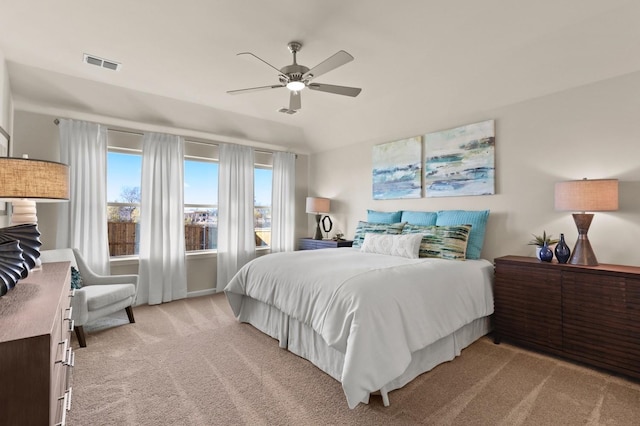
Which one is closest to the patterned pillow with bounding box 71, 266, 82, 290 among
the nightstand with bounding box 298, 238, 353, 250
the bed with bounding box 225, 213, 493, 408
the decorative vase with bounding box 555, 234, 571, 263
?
the bed with bounding box 225, 213, 493, 408

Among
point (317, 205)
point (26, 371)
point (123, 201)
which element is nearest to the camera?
point (26, 371)

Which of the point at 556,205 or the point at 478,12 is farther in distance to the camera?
the point at 556,205

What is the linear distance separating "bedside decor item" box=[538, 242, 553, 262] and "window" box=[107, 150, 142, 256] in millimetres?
4818

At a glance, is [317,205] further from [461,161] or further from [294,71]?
[294,71]

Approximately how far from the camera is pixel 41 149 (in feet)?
12.1

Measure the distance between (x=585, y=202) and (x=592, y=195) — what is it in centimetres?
7

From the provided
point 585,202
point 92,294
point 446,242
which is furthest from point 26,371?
point 585,202

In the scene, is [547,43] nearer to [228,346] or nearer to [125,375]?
[228,346]

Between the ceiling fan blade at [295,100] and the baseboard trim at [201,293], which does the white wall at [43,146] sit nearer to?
the baseboard trim at [201,293]

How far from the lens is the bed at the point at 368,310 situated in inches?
77.9

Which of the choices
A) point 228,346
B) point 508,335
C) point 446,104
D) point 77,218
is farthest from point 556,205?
point 77,218

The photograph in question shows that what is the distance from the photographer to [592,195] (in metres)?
2.54

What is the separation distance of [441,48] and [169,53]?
8.39 ft

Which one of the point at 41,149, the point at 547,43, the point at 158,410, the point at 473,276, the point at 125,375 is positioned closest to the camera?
the point at 158,410
